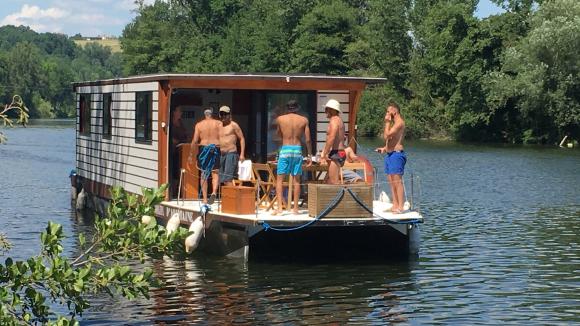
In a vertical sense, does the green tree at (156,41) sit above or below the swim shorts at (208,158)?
above

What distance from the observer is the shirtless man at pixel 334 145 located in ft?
52.1

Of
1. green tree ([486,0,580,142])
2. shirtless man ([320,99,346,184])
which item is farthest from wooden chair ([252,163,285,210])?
green tree ([486,0,580,142])

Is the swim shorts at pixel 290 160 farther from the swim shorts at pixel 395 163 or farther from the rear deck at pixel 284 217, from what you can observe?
the swim shorts at pixel 395 163

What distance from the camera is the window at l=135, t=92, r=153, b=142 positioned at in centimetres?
1875

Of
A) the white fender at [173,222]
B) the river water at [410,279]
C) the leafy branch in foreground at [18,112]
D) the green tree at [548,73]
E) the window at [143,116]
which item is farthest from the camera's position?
the green tree at [548,73]

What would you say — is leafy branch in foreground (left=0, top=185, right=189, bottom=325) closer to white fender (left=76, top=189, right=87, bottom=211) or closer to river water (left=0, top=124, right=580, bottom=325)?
river water (left=0, top=124, right=580, bottom=325)

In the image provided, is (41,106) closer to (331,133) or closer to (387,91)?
(387,91)

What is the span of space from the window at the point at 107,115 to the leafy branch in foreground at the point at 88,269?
12.2 meters

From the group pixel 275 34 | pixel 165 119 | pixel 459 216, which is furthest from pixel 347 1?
pixel 165 119

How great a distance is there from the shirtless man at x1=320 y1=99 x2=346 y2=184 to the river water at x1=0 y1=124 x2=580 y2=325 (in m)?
1.44

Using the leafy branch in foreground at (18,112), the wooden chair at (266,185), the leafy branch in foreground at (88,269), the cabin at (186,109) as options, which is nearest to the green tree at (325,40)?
the cabin at (186,109)

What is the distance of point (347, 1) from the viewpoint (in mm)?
89812

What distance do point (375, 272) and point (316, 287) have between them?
1.50m

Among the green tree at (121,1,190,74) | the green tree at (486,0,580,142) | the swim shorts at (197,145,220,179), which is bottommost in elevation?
the swim shorts at (197,145,220,179)
